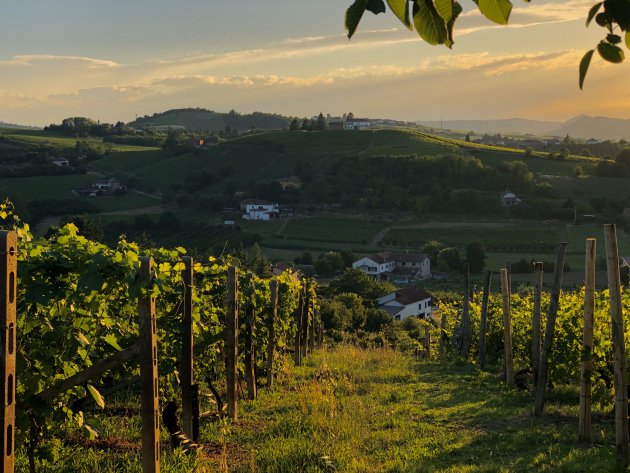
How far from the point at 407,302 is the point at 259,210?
129 feet

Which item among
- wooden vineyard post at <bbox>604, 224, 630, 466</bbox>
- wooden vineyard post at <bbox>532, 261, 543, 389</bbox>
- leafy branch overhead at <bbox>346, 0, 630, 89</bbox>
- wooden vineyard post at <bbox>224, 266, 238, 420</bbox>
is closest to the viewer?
leafy branch overhead at <bbox>346, 0, 630, 89</bbox>

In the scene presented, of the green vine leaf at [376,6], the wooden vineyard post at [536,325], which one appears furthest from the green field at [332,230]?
the green vine leaf at [376,6]

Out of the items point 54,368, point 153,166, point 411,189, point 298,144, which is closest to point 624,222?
point 411,189

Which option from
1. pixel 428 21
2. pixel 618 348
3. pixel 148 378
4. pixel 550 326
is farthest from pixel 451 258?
pixel 428 21

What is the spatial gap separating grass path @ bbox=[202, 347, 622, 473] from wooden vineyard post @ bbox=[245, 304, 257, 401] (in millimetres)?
259

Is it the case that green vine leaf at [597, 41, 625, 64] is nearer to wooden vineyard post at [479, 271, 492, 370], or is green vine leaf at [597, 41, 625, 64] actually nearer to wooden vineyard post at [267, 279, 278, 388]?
wooden vineyard post at [267, 279, 278, 388]

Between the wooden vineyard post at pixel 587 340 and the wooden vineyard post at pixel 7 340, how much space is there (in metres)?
5.02

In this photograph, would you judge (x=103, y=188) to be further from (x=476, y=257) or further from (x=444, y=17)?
(x=444, y=17)

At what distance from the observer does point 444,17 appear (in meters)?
1.69

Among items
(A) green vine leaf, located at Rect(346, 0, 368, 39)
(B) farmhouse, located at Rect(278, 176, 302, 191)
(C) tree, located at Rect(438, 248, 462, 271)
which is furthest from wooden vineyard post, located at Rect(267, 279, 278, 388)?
(B) farmhouse, located at Rect(278, 176, 302, 191)

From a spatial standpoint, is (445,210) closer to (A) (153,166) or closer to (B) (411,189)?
(B) (411,189)

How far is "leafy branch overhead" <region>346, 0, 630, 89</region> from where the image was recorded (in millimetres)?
1633

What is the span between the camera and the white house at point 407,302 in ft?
149

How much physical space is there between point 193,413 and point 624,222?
71629 mm
